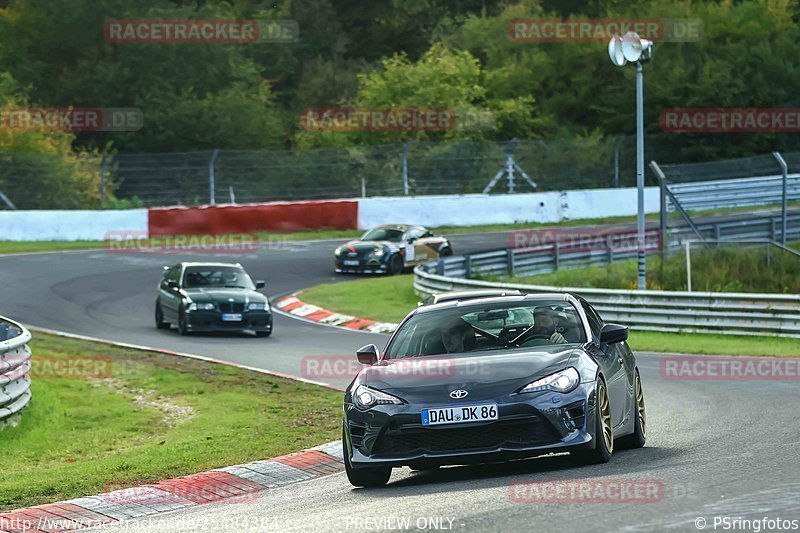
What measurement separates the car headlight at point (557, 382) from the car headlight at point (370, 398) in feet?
2.98

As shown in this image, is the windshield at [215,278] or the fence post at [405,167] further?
Answer: the fence post at [405,167]

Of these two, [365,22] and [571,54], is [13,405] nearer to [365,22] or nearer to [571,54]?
[571,54]

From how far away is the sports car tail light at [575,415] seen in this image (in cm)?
943

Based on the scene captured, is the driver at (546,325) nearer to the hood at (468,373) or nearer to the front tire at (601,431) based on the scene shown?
the hood at (468,373)

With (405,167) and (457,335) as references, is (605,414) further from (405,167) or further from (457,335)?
(405,167)

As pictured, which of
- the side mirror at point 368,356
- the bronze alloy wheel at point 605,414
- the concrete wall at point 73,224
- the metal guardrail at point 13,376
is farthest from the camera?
the concrete wall at point 73,224

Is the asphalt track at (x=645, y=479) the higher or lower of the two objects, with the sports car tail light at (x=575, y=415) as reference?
lower

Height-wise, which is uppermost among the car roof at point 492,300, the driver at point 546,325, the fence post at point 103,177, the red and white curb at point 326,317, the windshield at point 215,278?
the fence post at point 103,177

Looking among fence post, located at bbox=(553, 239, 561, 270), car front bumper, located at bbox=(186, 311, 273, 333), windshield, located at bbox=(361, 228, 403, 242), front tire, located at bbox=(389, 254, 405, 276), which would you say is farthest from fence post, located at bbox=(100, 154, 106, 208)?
car front bumper, located at bbox=(186, 311, 273, 333)

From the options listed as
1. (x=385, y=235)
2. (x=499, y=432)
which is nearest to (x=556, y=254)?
(x=385, y=235)

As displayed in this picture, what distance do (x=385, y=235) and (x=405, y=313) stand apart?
9385mm

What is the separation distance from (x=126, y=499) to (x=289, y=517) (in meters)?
2.09

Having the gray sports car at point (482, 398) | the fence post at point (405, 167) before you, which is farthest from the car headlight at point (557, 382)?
the fence post at point (405, 167)

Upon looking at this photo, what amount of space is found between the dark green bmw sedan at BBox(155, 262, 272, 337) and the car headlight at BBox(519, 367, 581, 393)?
15.4 metres
